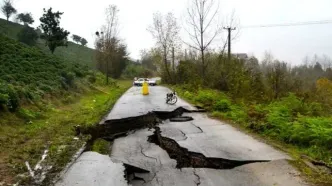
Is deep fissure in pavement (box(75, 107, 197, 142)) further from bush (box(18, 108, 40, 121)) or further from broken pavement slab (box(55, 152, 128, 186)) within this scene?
broken pavement slab (box(55, 152, 128, 186))

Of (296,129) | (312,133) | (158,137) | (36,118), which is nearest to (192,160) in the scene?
(158,137)

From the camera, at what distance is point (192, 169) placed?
6652mm

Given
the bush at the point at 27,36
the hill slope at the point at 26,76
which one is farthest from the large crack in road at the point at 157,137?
the bush at the point at 27,36

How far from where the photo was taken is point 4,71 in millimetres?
17734

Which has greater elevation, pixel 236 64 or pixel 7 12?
pixel 7 12

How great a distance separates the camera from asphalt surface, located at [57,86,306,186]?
19.5 feet

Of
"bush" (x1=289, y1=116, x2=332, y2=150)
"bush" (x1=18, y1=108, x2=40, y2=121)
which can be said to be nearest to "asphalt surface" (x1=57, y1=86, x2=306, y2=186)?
"bush" (x1=289, y1=116, x2=332, y2=150)

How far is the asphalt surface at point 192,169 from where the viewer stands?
5949 mm

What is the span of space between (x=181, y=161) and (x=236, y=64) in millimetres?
18539

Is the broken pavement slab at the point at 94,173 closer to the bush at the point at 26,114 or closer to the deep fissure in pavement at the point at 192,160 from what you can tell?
the deep fissure in pavement at the point at 192,160

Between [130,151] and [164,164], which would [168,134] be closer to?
[130,151]

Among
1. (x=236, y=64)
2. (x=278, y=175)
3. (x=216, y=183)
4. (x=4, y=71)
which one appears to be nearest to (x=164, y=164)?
(x=216, y=183)

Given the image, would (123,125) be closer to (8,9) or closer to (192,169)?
(192,169)

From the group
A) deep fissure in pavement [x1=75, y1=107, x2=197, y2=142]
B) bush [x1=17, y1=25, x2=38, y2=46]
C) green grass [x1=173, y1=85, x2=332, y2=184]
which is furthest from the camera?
bush [x1=17, y1=25, x2=38, y2=46]
